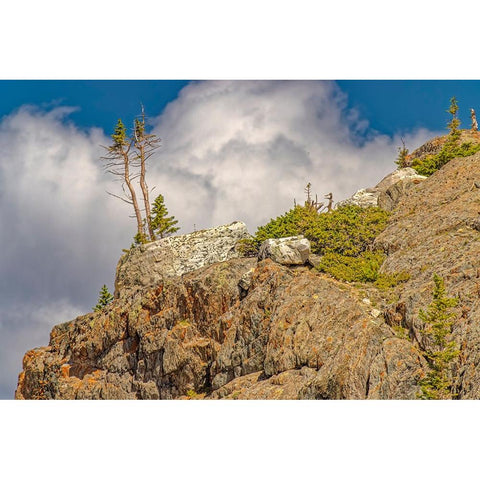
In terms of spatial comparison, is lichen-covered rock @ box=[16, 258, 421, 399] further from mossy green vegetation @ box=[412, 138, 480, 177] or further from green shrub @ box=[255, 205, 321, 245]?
mossy green vegetation @ box=[412, 138, 480, 177]

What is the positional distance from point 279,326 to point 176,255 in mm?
13838

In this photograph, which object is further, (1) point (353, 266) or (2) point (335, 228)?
(2) point (335, 228)

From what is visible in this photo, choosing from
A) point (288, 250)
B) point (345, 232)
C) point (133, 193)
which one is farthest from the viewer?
point (133, 193)

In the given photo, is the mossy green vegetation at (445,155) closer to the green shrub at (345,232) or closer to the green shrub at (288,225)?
the green shrub at (345,232)

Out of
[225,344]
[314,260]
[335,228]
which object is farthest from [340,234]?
[225,344]

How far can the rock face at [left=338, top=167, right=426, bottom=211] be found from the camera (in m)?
38.8

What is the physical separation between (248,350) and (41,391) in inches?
582

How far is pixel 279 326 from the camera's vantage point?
24672mm

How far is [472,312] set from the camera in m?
19.7

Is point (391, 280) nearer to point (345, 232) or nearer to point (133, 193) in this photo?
point (345, 232)

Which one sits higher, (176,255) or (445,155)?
(445,155)

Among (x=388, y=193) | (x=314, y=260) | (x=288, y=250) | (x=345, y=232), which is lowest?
(x=314, y=260)

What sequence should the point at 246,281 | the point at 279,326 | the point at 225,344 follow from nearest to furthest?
the point at 279,326 < the point at 225,344 < the point at 246,281

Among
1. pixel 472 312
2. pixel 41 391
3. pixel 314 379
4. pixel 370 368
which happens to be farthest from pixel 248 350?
pixel 41 391
